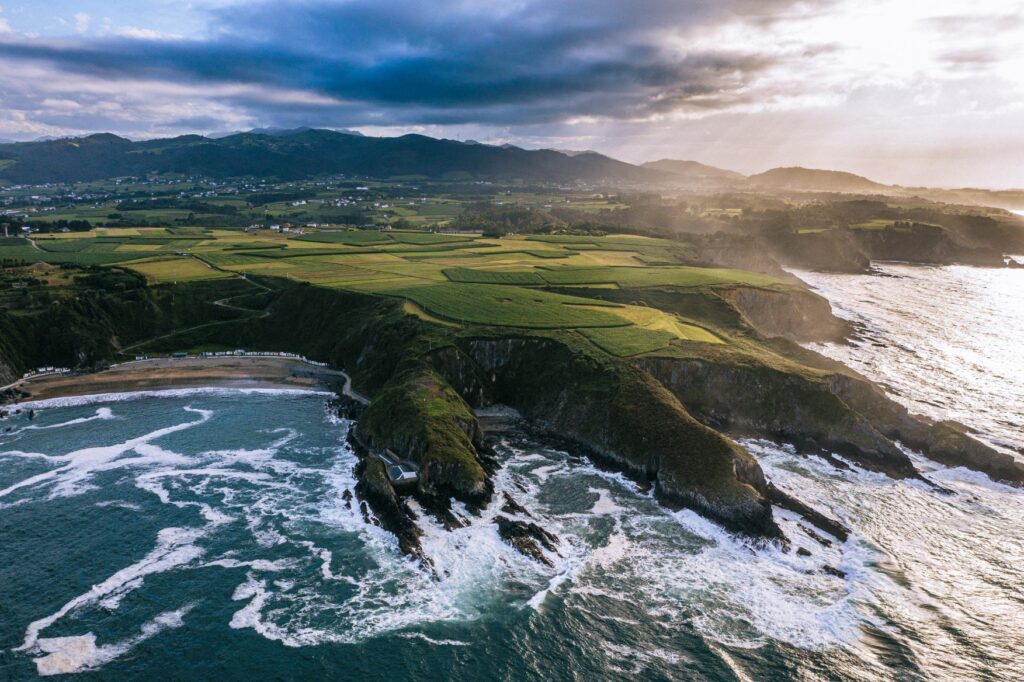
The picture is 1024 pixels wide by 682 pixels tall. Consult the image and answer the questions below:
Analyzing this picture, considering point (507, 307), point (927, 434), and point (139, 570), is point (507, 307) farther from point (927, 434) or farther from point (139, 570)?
point (139, 570)

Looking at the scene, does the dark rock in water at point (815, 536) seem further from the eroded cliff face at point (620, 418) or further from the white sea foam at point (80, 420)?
the white sea foam at point (80, 420)

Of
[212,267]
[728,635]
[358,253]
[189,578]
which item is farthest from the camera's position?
[358,253]

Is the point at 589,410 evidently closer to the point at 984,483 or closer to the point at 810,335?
the point at 984,483

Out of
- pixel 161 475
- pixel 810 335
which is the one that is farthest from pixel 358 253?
pixel 810 335

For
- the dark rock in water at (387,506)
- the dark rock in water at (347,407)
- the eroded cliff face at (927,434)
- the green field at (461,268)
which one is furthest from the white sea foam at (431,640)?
the eroded cliff face at (927,434)

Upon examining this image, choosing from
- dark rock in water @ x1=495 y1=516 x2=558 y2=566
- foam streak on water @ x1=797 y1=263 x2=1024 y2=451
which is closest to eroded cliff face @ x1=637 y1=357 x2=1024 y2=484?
foam streak on water @ x1=797 y1=263 x2=1024 y2=451

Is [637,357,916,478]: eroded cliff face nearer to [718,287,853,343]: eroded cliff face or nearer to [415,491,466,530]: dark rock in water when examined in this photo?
[415,491,466,530]: dark rock in water
